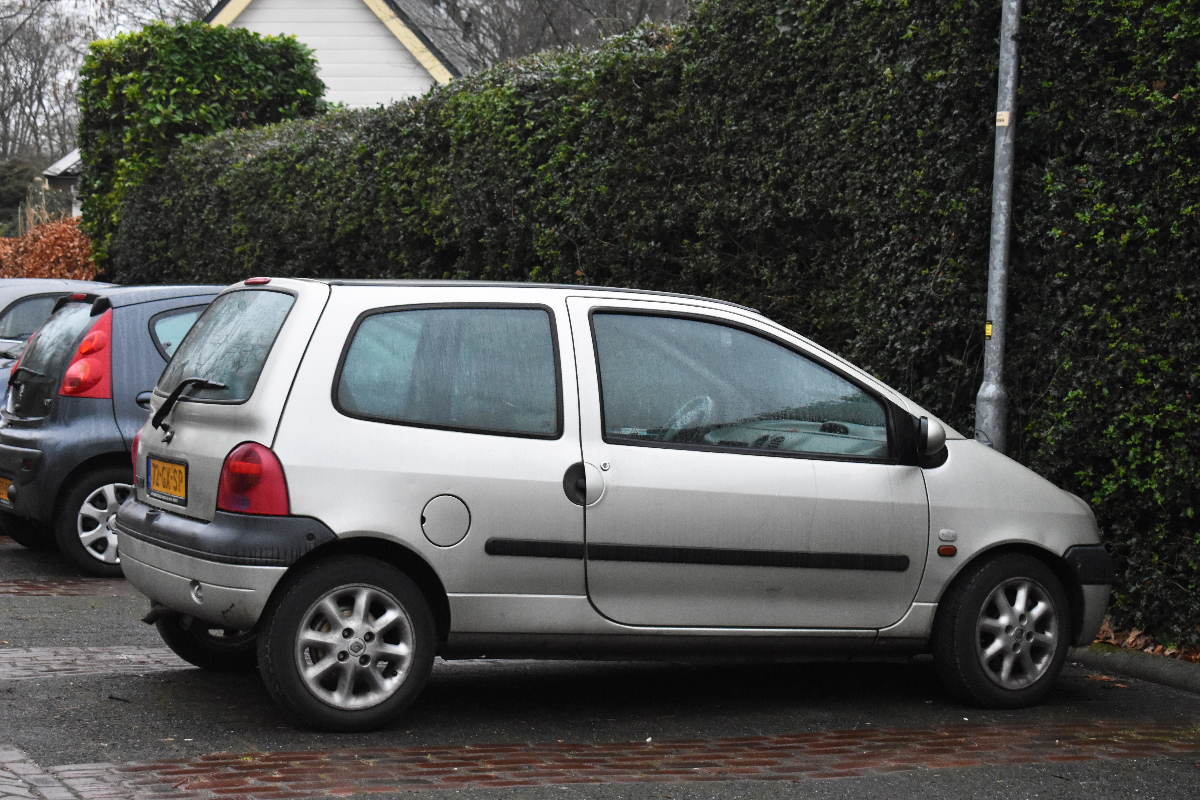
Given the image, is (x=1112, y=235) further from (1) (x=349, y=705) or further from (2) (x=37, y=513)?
(2) (x=37, y=513)

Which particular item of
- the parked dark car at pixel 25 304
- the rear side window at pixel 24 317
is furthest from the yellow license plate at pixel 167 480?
the rear side window at pixel 24 317

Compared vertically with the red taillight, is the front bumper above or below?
below

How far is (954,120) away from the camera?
7770 millimetres

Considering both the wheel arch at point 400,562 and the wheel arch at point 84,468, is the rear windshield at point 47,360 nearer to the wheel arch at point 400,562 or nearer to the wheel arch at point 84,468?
the wheel arch at point 84,468

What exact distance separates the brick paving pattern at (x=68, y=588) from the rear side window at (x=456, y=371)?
3.48m

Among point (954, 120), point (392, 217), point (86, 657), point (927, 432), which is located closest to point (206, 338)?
point (86, 657)

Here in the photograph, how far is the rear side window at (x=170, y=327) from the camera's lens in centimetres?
863

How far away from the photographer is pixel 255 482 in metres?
5.02

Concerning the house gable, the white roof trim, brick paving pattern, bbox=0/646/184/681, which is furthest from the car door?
the house gable

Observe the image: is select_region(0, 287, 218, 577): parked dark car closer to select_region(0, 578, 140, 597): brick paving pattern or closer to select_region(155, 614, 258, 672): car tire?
select_region(0, 578, 140, 597): brick paving pattern

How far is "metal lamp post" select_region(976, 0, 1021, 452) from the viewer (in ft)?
24.0

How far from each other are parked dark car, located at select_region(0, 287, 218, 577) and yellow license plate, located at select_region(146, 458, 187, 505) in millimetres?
2840

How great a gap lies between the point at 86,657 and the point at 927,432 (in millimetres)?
3818

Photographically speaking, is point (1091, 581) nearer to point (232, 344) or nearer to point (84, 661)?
point (232, 344)
